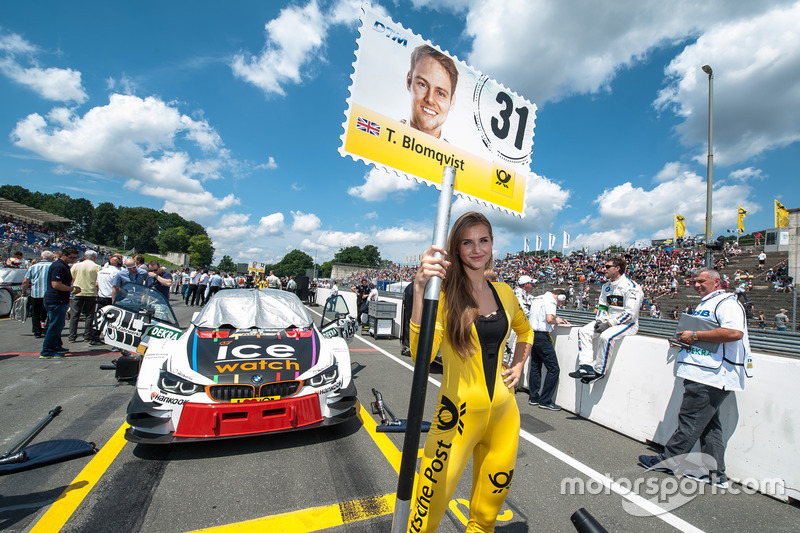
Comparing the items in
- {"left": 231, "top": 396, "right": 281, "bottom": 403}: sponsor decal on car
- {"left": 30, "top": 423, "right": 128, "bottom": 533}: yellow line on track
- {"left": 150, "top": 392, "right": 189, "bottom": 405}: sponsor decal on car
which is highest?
{"left": 231, "top": 396, "right": 281, "bottom": 403}: sponsor decal on car

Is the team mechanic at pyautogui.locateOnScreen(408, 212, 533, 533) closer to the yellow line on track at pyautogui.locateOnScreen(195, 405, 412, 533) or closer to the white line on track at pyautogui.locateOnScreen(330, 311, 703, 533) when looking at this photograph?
the yellow line on track at pyautogui.locateOnScreen(195, 405, 412, 533)

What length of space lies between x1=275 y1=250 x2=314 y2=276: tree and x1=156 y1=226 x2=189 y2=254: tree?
1269 inches

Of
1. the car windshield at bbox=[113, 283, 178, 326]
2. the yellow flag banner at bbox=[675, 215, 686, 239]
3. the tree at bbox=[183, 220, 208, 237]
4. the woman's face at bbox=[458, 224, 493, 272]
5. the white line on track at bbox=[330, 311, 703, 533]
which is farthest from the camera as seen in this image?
the tree at bbox=[183, 220, 208, 237]

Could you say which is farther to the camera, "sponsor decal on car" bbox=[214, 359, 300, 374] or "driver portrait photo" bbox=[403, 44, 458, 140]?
"driver portrait photo" bbox=[403, 44, 458, 140]

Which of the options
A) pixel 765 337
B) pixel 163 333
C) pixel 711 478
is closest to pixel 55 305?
pixel 163 333

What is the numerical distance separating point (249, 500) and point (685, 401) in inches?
142

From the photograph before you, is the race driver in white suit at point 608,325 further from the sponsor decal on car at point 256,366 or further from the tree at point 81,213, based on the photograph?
the tree at point 81,213

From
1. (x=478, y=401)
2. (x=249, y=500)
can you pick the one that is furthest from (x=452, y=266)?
(x=249, y=500)

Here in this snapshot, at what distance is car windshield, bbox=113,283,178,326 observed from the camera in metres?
4.20

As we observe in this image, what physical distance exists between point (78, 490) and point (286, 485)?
4.49ft

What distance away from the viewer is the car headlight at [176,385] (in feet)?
9.56

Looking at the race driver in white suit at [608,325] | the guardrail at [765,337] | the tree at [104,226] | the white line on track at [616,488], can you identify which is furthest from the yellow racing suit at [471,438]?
the tree at [104,226]

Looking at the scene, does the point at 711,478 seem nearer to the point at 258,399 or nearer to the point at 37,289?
the point at 258,399

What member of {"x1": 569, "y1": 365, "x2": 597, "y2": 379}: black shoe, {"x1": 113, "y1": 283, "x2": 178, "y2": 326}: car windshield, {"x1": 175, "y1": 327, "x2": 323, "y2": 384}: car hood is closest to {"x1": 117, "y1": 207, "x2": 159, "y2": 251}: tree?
{"x1": 113, "y1": 283, "x2": 178, "y2": 326}: car windshield
